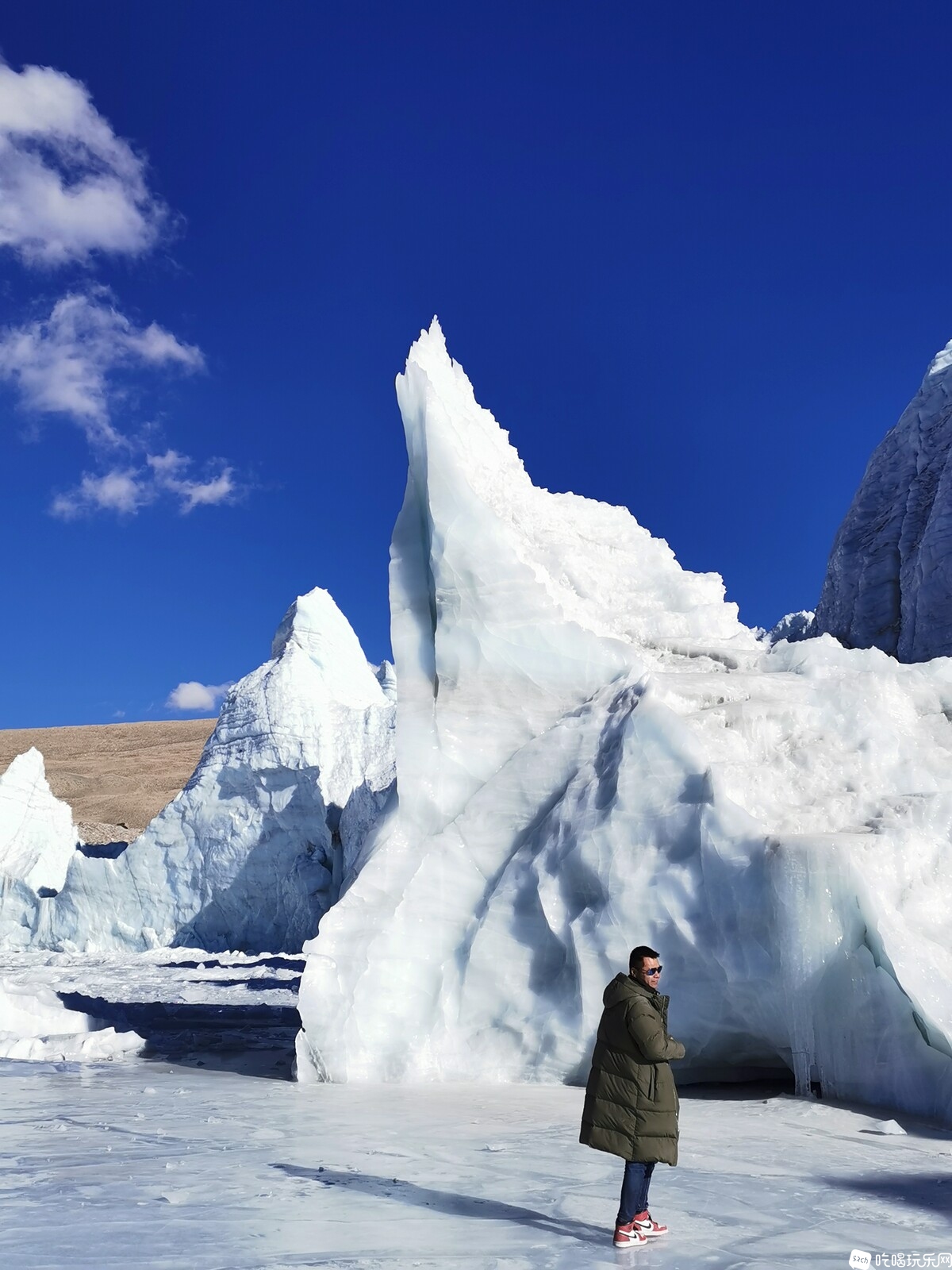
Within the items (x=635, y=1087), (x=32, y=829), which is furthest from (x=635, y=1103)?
(x=32, y=829)

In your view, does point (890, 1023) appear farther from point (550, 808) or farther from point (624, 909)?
point (550, 808)

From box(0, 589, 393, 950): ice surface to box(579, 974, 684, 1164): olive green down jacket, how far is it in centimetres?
1642

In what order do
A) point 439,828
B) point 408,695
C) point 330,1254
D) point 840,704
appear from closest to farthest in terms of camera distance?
point 330,1254, point 840,704, point 439,828, point 408,695

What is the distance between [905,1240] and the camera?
3.72 meters

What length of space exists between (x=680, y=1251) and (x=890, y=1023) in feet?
10.7

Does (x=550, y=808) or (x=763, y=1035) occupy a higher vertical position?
(x=550, y=808)

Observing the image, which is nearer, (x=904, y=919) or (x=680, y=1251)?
(x=680, y=1251)

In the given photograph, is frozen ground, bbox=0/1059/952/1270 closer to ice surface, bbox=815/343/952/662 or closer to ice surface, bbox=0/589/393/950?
ice surface, bbox=815/343/952/662

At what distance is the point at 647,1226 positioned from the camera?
3.76 m

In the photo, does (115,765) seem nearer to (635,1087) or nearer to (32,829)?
(32,829)

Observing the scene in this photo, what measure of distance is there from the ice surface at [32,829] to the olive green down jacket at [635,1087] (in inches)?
872

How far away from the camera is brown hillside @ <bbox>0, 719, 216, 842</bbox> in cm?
5206

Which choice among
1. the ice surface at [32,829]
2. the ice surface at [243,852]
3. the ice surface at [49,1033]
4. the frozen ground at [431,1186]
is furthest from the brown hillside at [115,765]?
the frozen ground at [431,1186]

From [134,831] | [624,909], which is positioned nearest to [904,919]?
[624,909]
